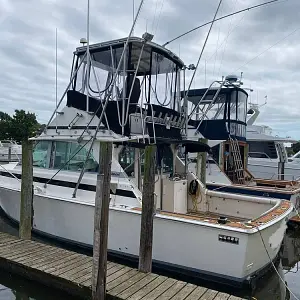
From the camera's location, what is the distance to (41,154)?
8422mm

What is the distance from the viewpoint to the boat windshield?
745 centimetres

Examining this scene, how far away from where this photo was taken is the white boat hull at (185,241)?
17.7 ft

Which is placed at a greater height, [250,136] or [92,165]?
[250,136]

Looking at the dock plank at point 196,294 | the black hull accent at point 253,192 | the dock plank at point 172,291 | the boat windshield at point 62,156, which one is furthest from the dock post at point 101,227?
the black hull accent at point 253,192

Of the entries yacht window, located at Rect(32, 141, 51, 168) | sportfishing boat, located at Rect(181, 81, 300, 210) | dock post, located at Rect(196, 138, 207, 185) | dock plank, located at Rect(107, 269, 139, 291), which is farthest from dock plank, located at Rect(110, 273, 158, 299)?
sportfishing boat, located at Rect(181, 81, 300, 210)

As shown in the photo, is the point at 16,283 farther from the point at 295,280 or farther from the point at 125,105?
the point at 295,280

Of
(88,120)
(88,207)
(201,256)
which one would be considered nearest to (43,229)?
(88,207)

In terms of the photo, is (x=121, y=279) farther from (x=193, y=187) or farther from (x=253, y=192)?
(x=253, y=192)

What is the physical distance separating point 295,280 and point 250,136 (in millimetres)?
10969

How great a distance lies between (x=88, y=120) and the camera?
24.6ft

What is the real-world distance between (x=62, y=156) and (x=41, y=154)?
784 mm

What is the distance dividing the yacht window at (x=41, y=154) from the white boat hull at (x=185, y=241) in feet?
4.35

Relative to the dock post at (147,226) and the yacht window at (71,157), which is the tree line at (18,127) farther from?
the dock post at (147,226)

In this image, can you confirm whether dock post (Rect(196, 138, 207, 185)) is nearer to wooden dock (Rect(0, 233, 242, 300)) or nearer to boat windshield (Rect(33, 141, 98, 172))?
boat windshield (Rect(33, 141, 98, 172))
